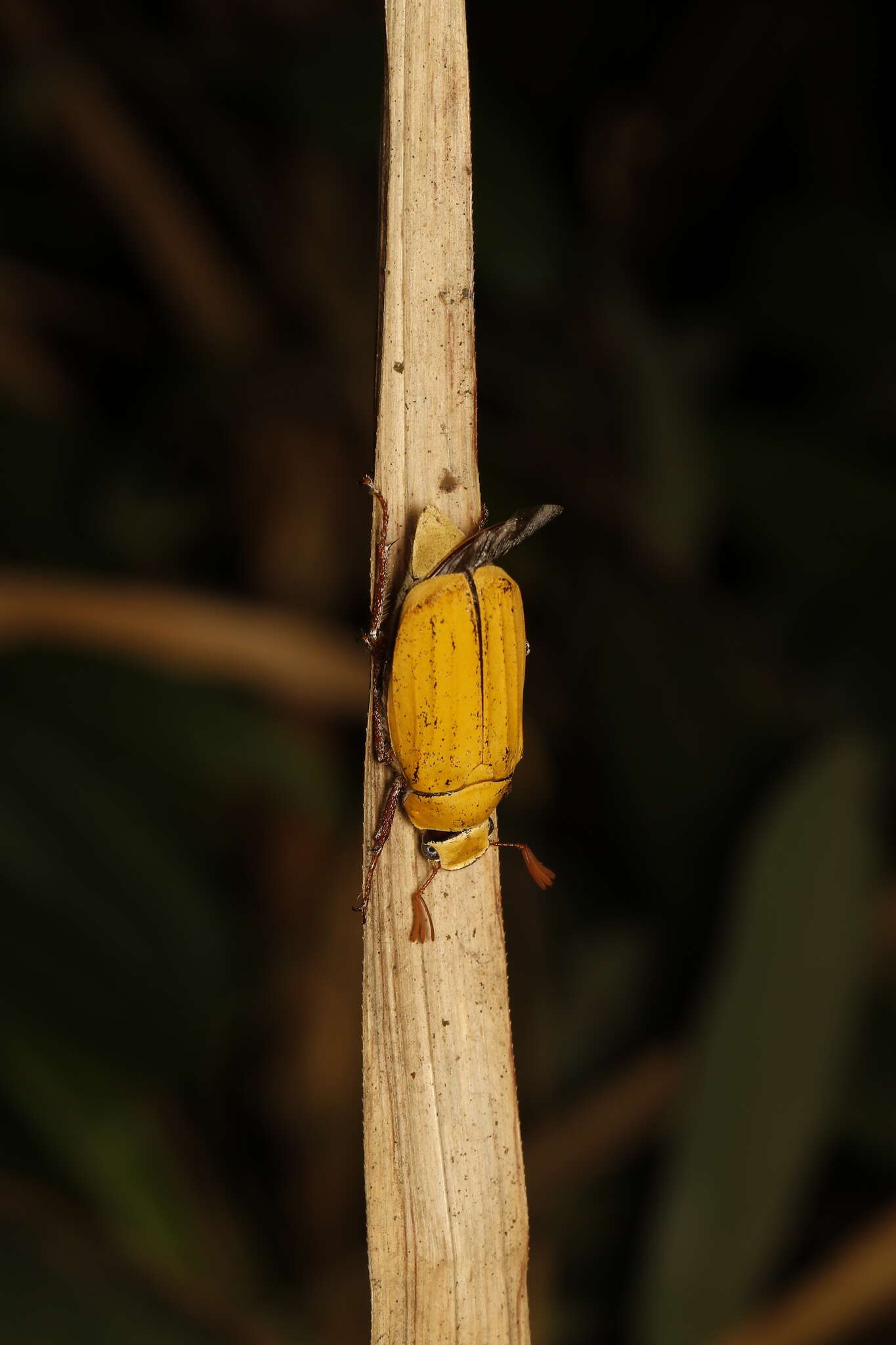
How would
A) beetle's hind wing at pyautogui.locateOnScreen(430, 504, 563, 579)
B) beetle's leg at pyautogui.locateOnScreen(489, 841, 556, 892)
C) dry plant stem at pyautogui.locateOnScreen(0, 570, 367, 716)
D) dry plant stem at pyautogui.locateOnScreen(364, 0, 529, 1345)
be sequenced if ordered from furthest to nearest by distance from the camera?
dry plant stem at pyautogui.locateOnScreen(0, 570, 367, 716)
beetle's leg at pyautogui.locateOnScreen(489, 841, 556, 892)
beetle's hind wing at pyautogui.locateOnScreen(430, 504, 563, 579)
dry plant stem at pyautogui.locateOnScreen(364, 0, 529, 1345)

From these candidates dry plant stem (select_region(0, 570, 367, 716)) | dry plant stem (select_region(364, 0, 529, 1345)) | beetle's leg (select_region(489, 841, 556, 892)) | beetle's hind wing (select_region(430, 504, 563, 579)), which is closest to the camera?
dry plant stem (select_region(364, 0, 529, 1345))

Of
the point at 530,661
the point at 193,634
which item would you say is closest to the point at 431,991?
the point at 193,634

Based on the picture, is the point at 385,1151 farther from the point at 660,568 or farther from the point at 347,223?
the point at 347,223

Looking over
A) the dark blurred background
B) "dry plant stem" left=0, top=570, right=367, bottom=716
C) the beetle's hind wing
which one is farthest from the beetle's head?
"dry plant stem" left=0, top=570, right=367, bottom=716

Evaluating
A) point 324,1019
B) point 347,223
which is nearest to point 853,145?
point 347,223

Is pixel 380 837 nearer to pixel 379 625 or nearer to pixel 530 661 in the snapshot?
pixel 379 625

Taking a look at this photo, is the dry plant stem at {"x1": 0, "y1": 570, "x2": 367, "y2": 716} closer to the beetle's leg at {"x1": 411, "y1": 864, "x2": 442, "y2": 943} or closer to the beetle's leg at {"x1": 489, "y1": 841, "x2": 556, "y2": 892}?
the beetle's leg at {"x1": 489, "y1": 841, "x2": 556, "y2": 892}
